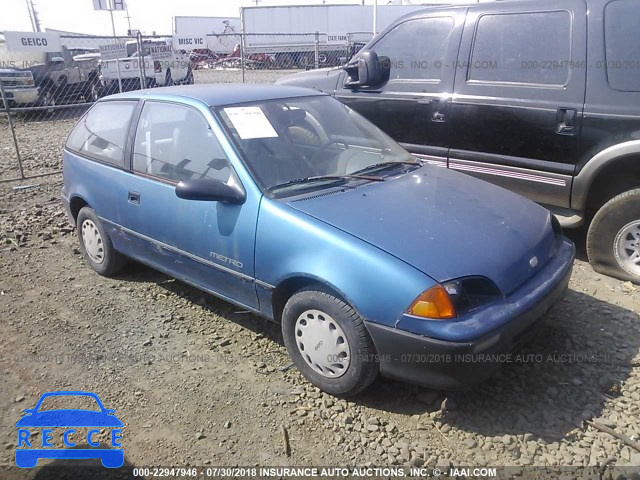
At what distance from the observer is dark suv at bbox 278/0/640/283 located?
3.95 metres

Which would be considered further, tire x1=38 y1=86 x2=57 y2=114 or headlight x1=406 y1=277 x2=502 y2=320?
tire x1=38 y1=86 x2=57 y2=114

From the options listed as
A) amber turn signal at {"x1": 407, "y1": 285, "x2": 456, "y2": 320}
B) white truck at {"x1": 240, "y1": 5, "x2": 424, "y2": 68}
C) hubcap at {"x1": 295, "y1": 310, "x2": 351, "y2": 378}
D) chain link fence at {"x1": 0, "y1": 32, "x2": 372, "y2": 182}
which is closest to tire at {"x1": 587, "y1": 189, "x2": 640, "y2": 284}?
amber turn signal at {"x1": 407, "y1": 285, "x2": 456, "y2": 320}

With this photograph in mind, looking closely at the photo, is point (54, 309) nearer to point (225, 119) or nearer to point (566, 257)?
point (225, 119)

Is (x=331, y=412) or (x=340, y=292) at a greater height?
(x=340, y=292)

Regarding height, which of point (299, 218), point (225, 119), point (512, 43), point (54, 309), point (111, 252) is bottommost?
point (54, 309)

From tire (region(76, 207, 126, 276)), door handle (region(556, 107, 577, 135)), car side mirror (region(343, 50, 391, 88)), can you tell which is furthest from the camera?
car side mirror (region(343, 50, 391, 88))

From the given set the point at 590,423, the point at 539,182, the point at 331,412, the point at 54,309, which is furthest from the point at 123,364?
the point at 539,182

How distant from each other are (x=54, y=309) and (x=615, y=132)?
174 inches

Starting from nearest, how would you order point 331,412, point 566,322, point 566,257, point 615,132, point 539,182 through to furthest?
point 331,412, point 566,257, point 566,322, point 615,132, point 539,182

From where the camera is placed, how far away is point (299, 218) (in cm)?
288

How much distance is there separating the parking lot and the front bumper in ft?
1.08

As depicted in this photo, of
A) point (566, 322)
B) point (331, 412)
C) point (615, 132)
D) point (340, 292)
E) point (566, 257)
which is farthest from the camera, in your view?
point (615, 132)

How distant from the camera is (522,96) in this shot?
433 centimetres

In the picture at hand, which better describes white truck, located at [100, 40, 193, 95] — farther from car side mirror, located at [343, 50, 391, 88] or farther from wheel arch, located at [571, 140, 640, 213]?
wheel arch, located at [571, 140, 640, 213]
